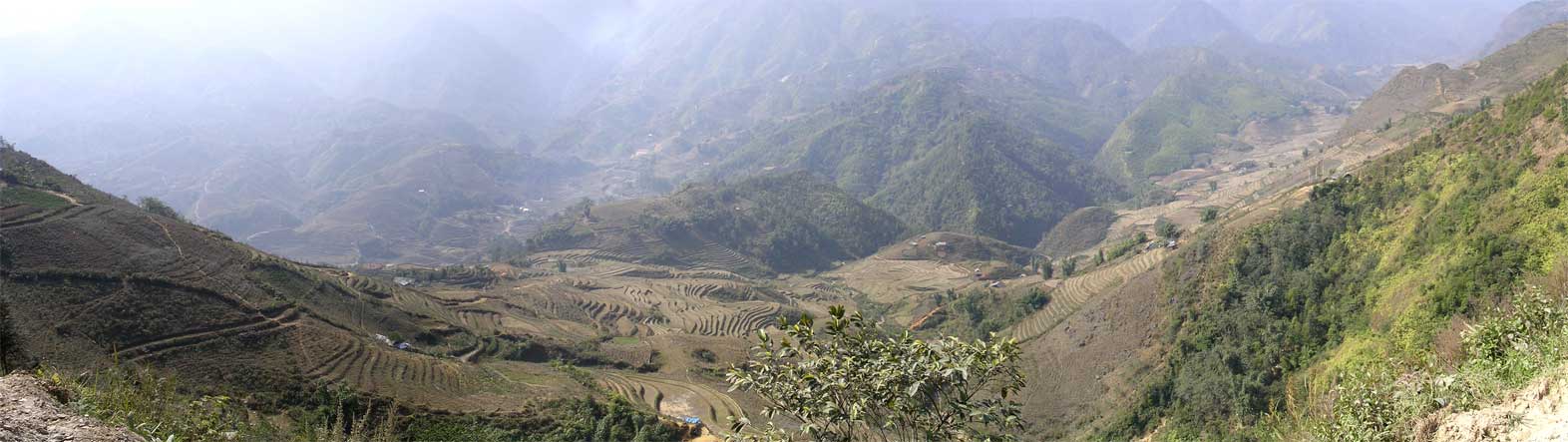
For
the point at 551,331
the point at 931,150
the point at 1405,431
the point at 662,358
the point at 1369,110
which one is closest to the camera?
the point at 1405,431

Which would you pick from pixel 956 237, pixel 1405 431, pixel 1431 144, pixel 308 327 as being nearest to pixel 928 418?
pixel 1405 431

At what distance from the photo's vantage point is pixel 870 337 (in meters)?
7.26

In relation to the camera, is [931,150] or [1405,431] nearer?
[1405,431]

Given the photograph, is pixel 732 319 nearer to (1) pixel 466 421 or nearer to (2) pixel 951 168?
(1) pixel 466 421

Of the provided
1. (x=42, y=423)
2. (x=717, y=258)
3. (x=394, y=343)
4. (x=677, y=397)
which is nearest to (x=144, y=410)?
Result: (x=42, y=423)

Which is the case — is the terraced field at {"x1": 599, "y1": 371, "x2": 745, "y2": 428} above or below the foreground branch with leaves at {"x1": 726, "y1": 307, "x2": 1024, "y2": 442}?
below

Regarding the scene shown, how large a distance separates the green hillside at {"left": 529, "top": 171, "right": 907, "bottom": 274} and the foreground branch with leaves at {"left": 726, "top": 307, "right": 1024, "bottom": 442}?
95.1 m

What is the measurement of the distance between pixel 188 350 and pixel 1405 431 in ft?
115

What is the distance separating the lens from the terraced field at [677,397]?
35938mm

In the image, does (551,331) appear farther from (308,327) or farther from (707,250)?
(707,250)

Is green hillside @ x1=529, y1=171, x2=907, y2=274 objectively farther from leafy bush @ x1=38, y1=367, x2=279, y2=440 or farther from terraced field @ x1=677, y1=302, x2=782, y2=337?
leafy bush @ x1=38, y1=367, x2=279, y2=440

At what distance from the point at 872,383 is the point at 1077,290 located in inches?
2084

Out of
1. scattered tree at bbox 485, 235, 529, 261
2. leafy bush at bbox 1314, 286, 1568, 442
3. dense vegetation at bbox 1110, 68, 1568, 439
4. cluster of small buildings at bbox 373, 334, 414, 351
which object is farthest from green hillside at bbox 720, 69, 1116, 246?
leafy bush at bbox 1314, 286, 1568, 442

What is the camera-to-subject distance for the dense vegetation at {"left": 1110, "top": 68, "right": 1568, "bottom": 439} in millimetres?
20250
